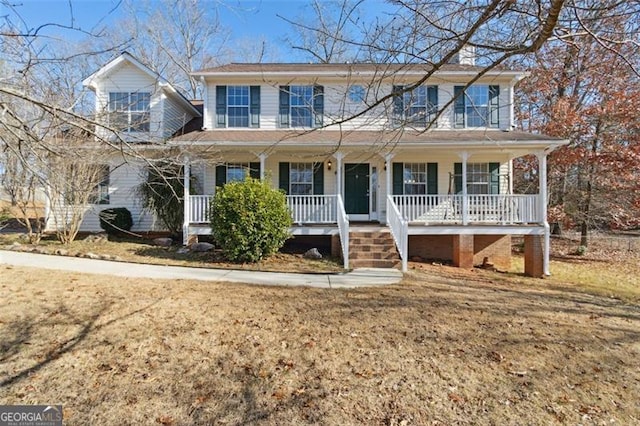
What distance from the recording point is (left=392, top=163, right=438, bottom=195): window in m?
12.6

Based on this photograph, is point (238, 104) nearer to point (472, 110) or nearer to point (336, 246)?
point (336, 246)

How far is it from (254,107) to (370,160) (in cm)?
448

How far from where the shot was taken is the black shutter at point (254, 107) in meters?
12.5

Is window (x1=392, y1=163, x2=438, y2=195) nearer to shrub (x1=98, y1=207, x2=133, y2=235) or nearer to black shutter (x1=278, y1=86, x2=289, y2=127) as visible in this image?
black shutter (x1=278, y1=86, x2=289, y2=127)

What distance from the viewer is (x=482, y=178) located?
12.5 m

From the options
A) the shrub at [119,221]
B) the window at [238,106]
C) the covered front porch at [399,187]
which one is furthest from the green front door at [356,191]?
the shrub at [119,221]

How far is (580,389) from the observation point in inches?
136

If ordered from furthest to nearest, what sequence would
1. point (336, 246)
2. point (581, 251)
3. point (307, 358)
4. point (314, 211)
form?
1. point (581, 251)
2. point (314, 211)
3. point (336, 246)
4. point (307, 358)

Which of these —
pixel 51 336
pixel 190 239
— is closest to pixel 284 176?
pixel 190 239

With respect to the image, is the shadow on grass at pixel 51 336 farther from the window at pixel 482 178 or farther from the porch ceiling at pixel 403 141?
the window at pixel 482 178

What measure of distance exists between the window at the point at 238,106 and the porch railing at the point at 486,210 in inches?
234

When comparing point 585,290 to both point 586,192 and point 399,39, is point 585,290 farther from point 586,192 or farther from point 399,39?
point 586,192

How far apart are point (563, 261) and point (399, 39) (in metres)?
14.4

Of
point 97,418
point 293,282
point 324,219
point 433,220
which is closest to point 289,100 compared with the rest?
point 324,219
